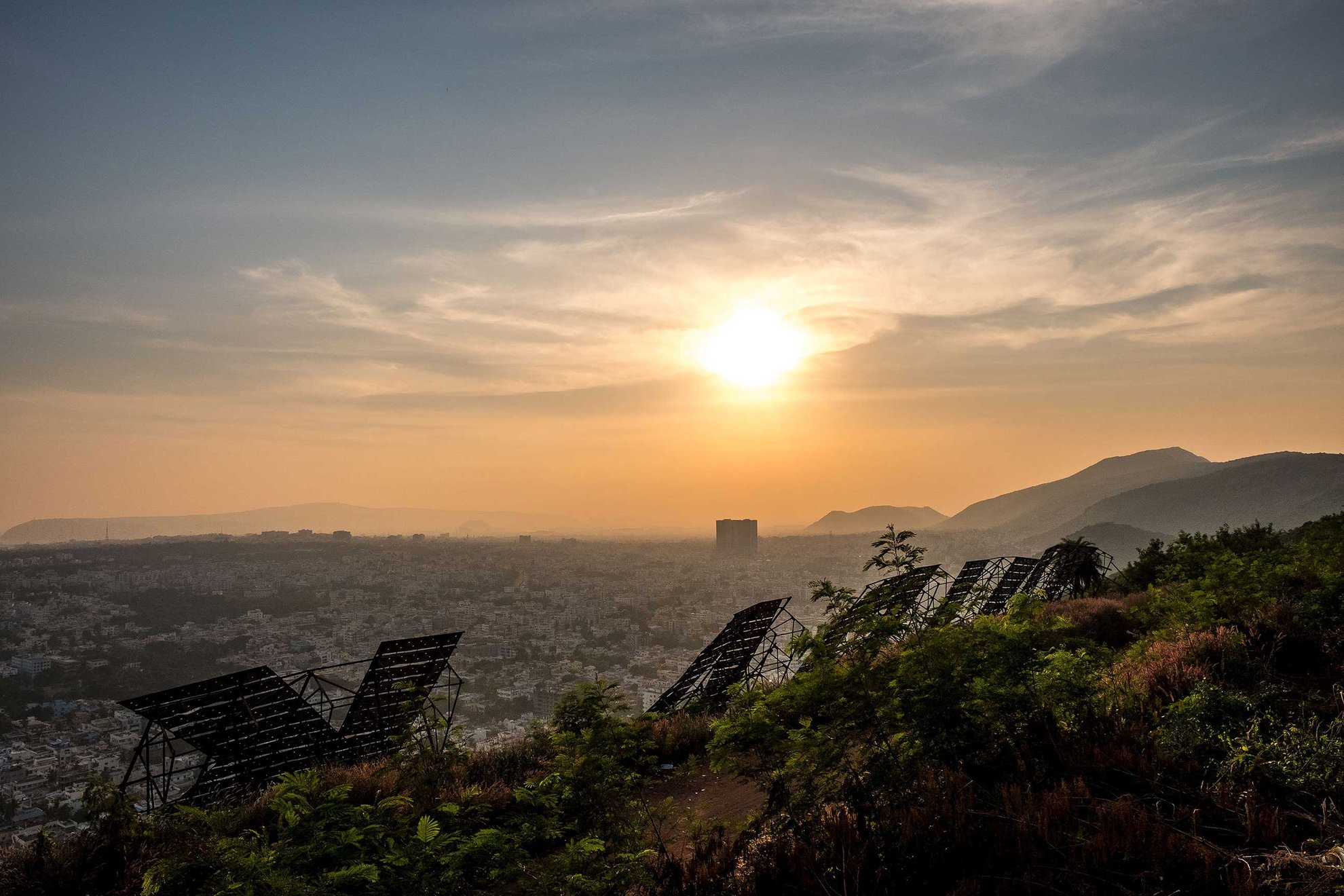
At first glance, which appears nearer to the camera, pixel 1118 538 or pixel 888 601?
pixel 888 601

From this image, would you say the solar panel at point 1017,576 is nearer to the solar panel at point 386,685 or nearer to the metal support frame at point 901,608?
the metal support frame at point 901,608

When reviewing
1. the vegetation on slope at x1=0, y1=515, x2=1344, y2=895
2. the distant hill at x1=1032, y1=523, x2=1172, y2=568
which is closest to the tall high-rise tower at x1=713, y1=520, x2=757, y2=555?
the distant hill at x1=1032, y1=523, x2=1172, y2=568

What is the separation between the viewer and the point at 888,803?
5.79m

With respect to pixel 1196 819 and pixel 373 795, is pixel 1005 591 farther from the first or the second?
pixel 373 795

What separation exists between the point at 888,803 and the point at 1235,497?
713ft

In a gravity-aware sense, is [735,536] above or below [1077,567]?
below

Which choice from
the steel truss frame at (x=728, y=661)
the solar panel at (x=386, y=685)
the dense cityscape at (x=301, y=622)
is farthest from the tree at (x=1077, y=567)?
the solar panel at (x=386, y=685)

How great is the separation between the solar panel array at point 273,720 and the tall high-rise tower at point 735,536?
143357mm

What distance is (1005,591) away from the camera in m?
19.2

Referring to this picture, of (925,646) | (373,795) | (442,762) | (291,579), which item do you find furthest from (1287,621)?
(291,579)

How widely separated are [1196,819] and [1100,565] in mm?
30662

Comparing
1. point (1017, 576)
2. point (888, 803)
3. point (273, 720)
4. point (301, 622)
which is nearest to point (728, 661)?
point (273, 720)

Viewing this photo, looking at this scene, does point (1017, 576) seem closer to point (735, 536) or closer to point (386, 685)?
point (386, 685)

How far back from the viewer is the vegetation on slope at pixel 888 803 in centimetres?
463
